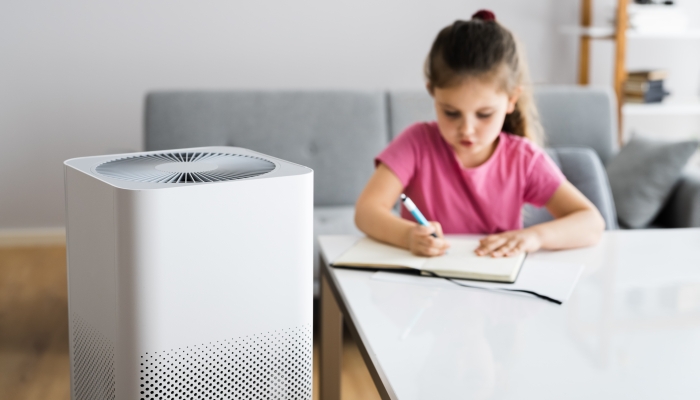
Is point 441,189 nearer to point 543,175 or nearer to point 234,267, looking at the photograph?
point 543,175

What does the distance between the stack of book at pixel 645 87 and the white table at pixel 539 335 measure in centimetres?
236

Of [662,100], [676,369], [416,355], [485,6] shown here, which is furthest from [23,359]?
[662,100]

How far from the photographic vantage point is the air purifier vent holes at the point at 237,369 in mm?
553

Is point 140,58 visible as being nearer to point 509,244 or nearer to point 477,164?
point 477,164

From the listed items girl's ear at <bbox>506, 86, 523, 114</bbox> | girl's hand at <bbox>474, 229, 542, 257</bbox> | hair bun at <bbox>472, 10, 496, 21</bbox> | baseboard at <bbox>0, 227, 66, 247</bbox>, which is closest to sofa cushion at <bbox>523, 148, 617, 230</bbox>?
girl's ear at <bbox>506, 86, 523, 114</bbox>

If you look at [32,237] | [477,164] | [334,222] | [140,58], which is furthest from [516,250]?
[32,237]

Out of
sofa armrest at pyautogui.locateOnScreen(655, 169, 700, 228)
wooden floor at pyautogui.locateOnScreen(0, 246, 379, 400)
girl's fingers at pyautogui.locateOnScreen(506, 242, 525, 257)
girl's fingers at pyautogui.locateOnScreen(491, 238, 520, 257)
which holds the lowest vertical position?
wooden floor at pyautogui.locateOnScreen(0, 246, 379, 400)

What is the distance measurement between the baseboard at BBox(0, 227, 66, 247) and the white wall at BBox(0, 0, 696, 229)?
0.03 meters

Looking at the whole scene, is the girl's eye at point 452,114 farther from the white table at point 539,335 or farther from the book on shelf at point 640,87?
the book on shelf at point 640,87

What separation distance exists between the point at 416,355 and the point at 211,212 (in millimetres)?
286

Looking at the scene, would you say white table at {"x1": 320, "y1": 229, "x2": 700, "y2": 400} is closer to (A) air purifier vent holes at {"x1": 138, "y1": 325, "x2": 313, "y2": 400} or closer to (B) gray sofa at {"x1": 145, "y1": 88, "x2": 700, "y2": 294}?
(A) air purifier vent holes at {"x1": 138, "y1": 325, "x2": 313, "y2": 400}

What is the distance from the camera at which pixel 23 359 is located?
201 centimetres

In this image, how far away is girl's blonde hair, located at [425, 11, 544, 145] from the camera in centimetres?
131

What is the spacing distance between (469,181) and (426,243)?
1.46ft
